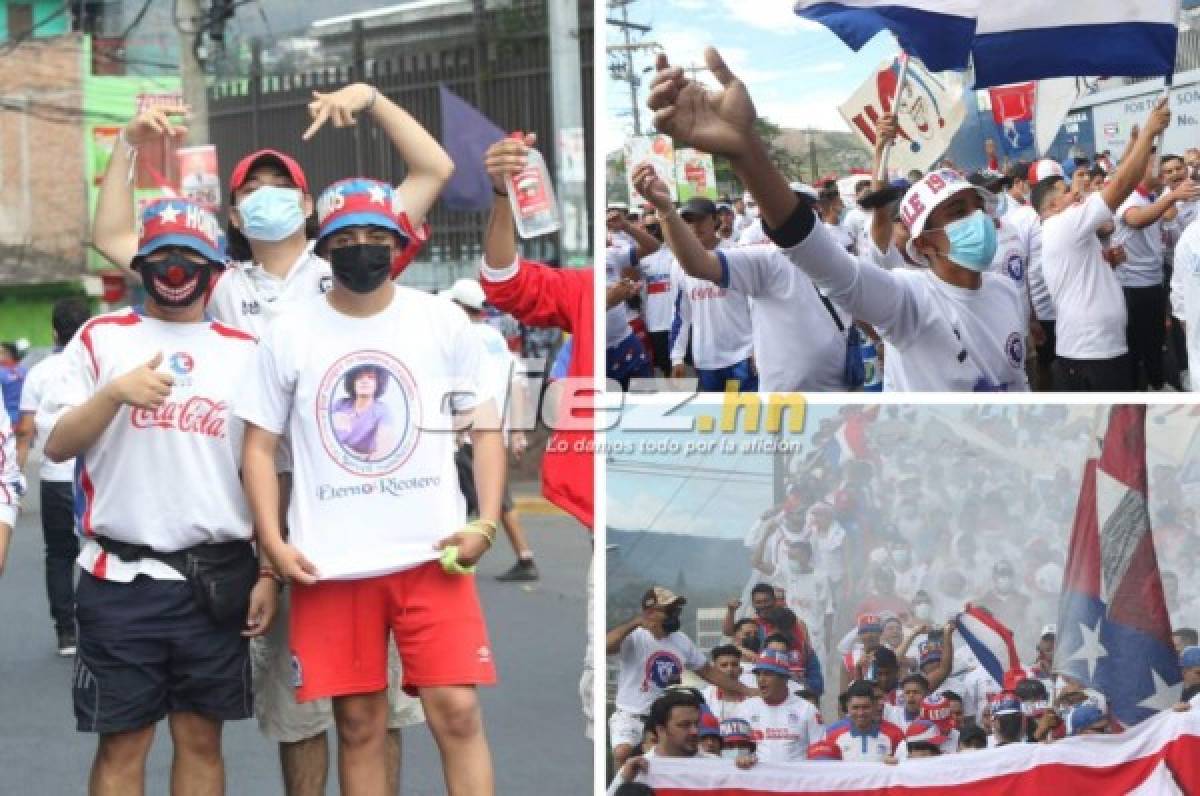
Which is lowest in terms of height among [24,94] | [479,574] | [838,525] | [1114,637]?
[479,574]

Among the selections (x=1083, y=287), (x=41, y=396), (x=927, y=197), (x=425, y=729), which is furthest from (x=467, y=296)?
(x=927, y=197)

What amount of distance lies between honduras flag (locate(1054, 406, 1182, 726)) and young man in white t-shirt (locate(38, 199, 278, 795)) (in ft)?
7.19

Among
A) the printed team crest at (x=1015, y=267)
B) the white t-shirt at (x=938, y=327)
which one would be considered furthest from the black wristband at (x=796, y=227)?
the printed team crest at (x=1015, y=267)

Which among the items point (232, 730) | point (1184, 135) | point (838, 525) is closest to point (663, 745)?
point (838, 525)

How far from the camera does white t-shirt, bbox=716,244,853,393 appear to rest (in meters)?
7.43

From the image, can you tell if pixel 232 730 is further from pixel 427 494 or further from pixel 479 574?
pixel 479 574

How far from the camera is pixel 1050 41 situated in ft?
19.0

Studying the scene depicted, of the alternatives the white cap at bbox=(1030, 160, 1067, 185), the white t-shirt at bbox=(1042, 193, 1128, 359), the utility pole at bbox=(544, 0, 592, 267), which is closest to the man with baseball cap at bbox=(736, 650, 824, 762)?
the white t-shirt at bbox=(1042, 193, 1128, 359)

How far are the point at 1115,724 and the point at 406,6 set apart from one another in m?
20.9

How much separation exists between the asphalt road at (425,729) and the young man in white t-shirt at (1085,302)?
290 cm

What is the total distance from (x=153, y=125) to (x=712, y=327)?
5.87m

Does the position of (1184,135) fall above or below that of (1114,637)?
above

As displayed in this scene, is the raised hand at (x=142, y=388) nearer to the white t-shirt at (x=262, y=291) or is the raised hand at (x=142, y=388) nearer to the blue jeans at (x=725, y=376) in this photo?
the white t-shirt at (x=262, y=291)

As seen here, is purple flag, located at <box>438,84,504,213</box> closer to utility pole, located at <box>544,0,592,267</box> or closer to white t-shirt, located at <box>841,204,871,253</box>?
utility pole, located at <box>544,0,592,267</box>
